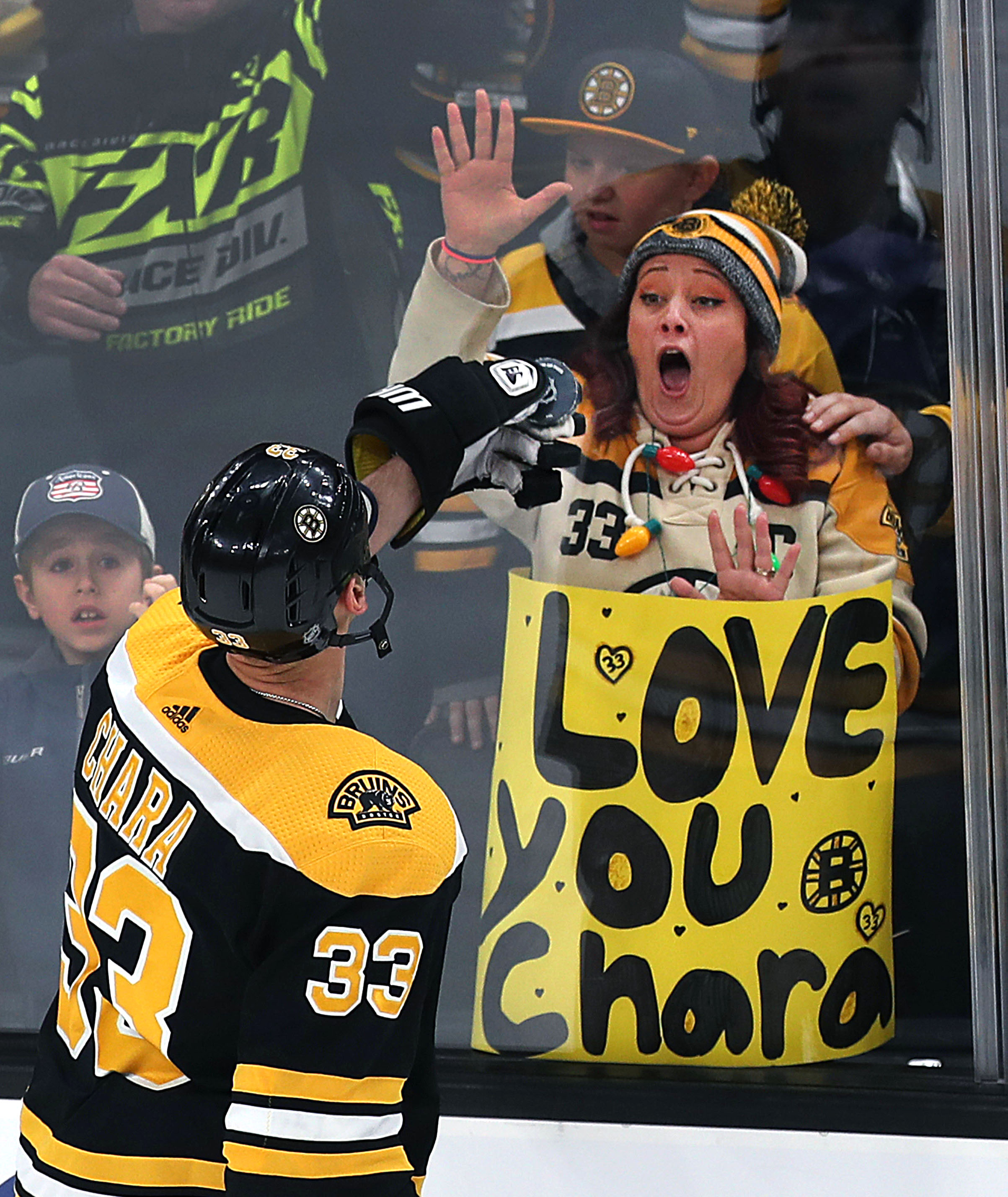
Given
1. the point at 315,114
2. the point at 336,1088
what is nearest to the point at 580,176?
the point at 315,114

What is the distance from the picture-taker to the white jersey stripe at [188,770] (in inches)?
35.7

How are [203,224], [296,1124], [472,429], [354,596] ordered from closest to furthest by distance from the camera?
1. [296,1124]
2. [354,596]
3. [472,429]
4. [203,224]

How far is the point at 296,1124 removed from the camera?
0.87m

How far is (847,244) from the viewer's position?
70.6 inches

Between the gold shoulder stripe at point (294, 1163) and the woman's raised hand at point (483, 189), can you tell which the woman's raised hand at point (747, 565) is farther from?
the gold shoulder stripe at point (294, 1163)

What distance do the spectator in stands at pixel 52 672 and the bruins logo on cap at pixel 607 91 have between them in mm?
847

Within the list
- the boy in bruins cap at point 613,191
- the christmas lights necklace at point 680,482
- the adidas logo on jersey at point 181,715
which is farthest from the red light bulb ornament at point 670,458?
the adidas logo on jersey at point 181,715

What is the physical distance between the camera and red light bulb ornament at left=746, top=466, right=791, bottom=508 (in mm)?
1811

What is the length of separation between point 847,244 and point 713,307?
193mm

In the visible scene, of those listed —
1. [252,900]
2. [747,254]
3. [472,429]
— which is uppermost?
[747,254]

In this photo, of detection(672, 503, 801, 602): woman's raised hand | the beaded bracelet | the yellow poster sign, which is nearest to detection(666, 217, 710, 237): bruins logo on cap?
the beaded bracelet

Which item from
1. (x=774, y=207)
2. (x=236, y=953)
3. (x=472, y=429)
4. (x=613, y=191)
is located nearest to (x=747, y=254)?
(x=774, y=207)

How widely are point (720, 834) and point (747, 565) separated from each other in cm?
35

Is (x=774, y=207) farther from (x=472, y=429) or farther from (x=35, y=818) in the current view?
(x=35, y=818)
